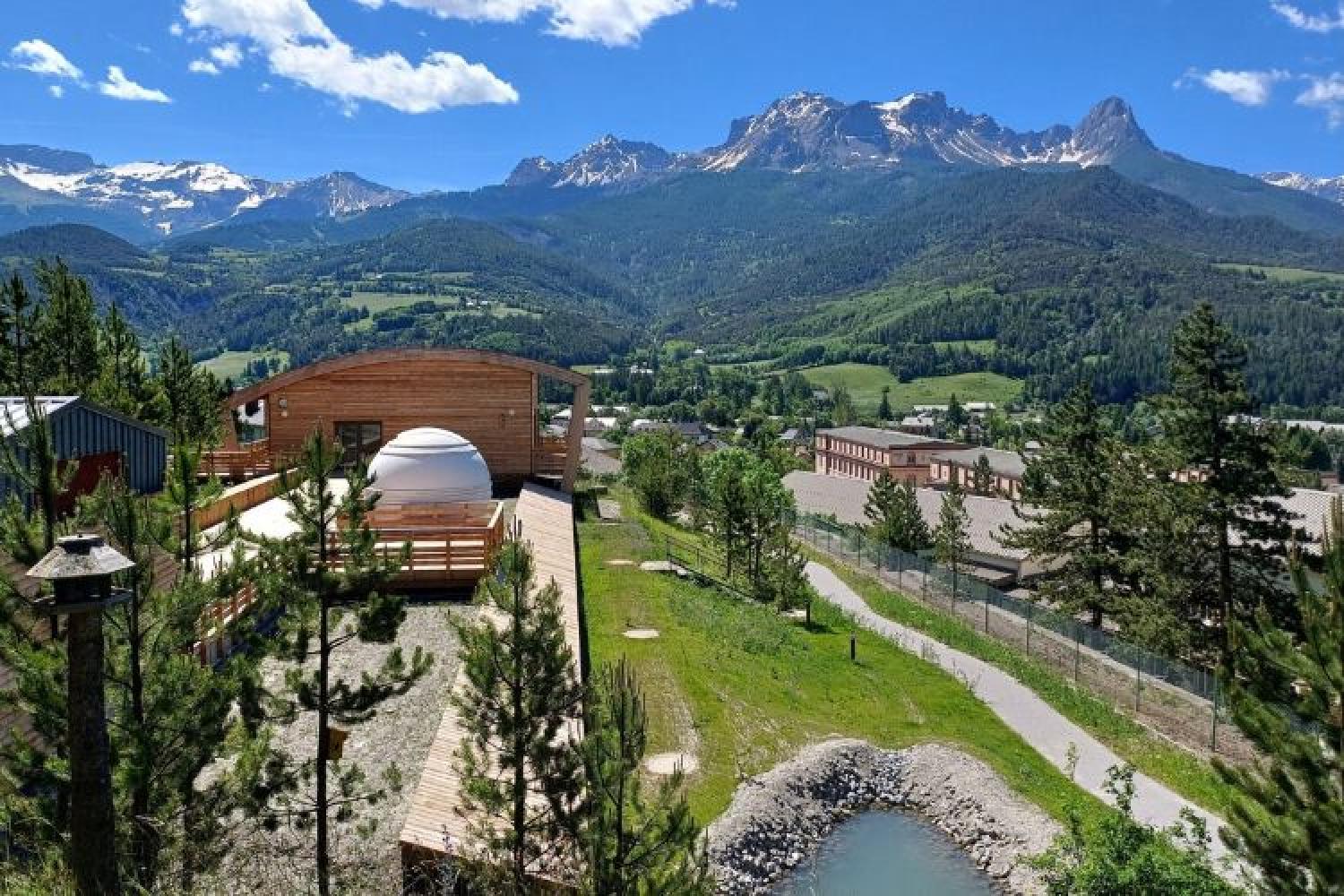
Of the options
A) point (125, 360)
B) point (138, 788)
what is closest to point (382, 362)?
point (125, 360)

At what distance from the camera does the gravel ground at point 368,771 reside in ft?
33.0

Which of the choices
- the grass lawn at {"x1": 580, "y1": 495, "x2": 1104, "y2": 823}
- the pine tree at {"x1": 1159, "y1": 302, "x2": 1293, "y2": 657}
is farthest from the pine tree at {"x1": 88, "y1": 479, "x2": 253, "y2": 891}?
the pine tree at {"x1": 1159, "y1": 302, "x2": 1293, "y2": 657}

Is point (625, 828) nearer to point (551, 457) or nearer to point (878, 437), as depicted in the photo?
point (551, 457)

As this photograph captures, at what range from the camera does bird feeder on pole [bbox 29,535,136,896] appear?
20.9 ft

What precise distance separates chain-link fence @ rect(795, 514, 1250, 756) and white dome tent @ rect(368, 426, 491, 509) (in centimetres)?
1925

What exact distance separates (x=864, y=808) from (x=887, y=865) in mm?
1619

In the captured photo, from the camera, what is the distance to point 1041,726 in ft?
82.9

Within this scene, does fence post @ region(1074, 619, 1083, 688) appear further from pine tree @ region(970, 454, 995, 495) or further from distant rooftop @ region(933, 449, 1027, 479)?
distant rooftop @ region(933, 449, 1027, 479)

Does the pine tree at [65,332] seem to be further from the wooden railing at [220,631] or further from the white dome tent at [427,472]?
the wooden railing at [220,631]

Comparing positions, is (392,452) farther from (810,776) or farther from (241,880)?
(241,880)

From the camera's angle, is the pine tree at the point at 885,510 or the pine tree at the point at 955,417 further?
the pine tree at the point at 955,417

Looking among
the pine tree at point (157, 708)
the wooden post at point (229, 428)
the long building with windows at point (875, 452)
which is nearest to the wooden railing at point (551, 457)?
the wooden post at point (229, 428)

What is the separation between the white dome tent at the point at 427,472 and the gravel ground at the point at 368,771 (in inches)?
258

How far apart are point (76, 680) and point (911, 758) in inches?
770
